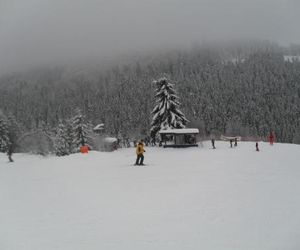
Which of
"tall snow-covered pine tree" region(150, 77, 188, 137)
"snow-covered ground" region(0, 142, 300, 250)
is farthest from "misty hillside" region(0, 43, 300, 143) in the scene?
"snow-covered ground" region(0, 142, 300, 250)

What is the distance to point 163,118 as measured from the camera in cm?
3734

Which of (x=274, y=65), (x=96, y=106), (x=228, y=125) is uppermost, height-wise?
(x=274, y=65)

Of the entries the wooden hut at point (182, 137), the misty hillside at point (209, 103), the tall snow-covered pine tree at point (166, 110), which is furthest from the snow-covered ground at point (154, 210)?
the misty hillside at point (209, 103)

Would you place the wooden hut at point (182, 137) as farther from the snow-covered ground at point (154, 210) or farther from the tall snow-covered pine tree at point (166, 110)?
the snow-covered ground at point (154, 210)

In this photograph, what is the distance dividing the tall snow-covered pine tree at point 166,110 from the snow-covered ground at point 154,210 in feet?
70.8

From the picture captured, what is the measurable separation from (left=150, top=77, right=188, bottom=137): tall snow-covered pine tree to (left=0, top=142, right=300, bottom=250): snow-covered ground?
70.8ft

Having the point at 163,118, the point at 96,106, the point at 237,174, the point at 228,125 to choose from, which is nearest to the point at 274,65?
Answer: the point at 228,125

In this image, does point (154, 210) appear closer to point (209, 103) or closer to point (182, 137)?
point (182, 137)

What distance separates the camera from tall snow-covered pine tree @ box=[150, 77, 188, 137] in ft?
120

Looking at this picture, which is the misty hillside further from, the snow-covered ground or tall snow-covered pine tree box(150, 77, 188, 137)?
the snow-covered ground

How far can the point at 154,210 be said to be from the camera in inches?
356

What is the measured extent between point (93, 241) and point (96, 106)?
481 ft

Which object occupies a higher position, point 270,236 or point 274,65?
Answer: point 274,65

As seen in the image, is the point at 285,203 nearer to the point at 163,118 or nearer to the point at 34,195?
the point at 34,195
